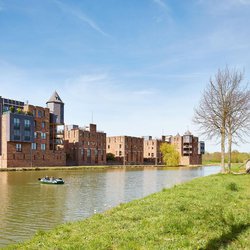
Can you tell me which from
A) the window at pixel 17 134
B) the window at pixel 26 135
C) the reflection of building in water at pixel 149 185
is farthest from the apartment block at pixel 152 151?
the reflection of building in water at pixel 149 185

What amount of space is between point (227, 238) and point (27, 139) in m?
72.1

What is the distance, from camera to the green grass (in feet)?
26.8

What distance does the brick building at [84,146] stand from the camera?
98500 mm

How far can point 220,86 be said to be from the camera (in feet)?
114

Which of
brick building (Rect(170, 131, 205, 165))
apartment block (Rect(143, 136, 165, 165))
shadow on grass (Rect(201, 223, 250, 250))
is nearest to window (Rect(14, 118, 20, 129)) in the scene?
shadow on grass (Rect(201, 223, 250, 250))

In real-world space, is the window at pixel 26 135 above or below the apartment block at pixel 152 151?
above

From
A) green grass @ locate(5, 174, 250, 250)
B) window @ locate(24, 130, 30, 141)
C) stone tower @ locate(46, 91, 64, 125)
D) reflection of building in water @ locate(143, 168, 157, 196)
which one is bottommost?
reflection of building in water @ locate(143, 168, 157, 196)

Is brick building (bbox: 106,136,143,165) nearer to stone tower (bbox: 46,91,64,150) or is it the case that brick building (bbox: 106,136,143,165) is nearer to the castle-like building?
the castle-like building

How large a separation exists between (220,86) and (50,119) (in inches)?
2407

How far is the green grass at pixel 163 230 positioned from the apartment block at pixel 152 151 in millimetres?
121104

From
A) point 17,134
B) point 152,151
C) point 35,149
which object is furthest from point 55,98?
point 152,151

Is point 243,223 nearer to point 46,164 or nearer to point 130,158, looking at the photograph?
point 46,164

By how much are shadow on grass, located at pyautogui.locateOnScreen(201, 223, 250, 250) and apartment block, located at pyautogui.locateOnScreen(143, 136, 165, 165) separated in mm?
123421

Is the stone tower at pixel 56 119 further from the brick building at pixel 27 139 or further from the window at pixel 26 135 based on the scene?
the window at pixel 26 135
